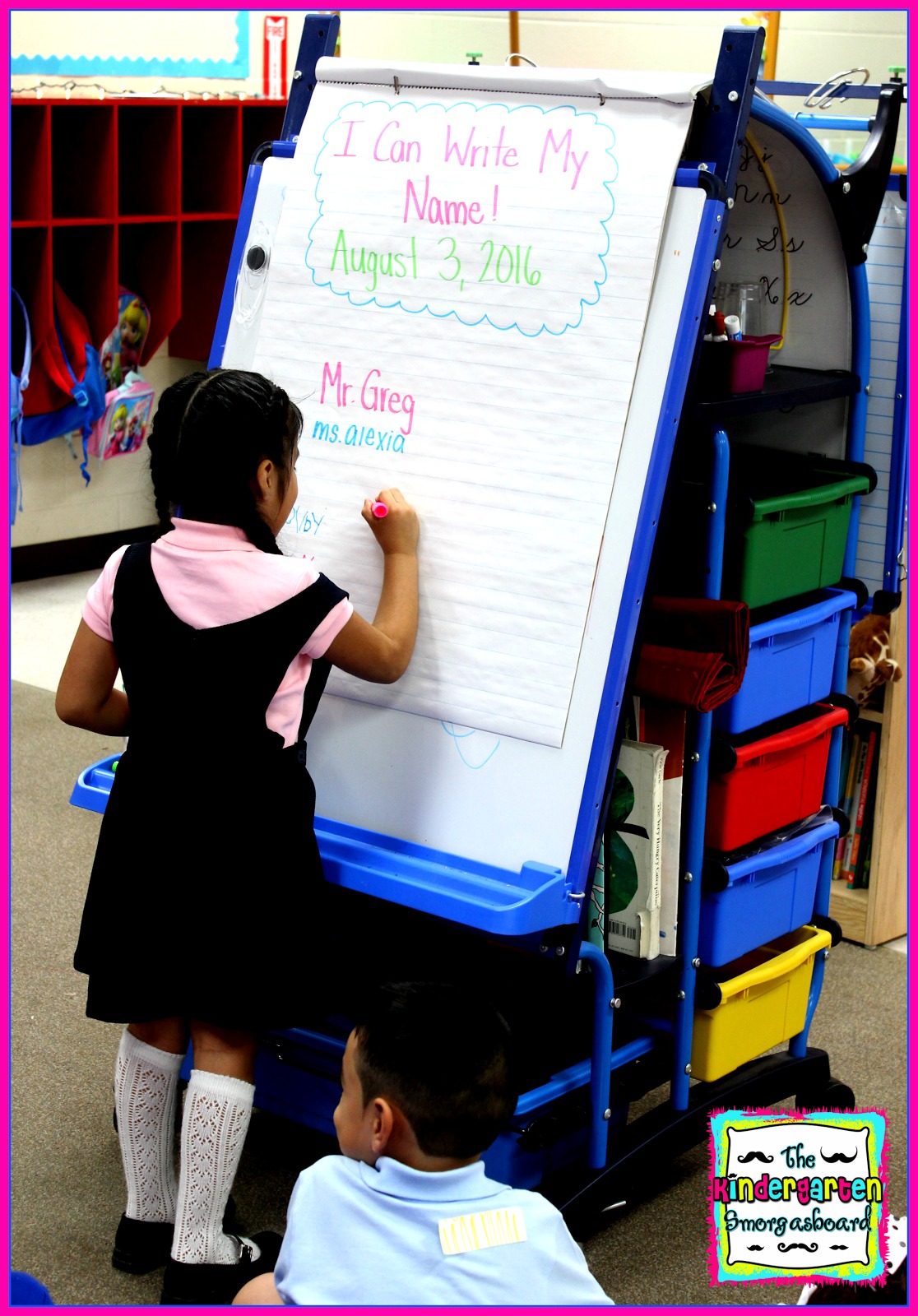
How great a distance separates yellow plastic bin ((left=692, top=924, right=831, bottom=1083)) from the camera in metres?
1.97

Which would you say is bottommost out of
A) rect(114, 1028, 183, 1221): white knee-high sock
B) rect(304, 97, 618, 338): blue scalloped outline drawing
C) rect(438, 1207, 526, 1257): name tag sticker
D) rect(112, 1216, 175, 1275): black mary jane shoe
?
rect(112, 1216, 175, 1275): black mary jane shoe

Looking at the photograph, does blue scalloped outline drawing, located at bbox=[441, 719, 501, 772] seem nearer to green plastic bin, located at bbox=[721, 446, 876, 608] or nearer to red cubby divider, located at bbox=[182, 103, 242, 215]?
green plastic bin, located at bbox=[721, 446, 876, 608]

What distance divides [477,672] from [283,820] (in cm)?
28

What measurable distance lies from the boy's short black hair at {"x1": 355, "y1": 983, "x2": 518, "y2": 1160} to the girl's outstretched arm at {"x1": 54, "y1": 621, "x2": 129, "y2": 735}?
0.57 m

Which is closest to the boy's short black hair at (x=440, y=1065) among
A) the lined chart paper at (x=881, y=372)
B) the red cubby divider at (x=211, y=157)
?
the lined chart paper at (x=881, y=372)

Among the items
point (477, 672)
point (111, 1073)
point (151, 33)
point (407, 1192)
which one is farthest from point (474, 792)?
point (151, 33)

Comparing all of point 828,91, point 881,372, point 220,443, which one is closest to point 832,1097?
point 881,372

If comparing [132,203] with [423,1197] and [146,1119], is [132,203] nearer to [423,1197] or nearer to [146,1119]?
[146,1119]

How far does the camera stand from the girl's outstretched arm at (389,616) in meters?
1.65

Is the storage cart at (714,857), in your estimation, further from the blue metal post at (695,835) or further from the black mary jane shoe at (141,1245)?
the black mary jane shoe at (141,1245)

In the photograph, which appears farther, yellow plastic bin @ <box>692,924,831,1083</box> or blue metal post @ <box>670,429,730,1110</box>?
yellow plastic bin @ <box>692,924,831,1083</box>

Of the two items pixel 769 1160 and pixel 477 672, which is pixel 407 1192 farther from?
pixel 769 1160

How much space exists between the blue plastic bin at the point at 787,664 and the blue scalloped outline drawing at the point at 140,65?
3475 mm

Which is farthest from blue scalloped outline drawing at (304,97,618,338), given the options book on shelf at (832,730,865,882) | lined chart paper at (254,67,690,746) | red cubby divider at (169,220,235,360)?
red cubby divider at (169,220,235,360)
